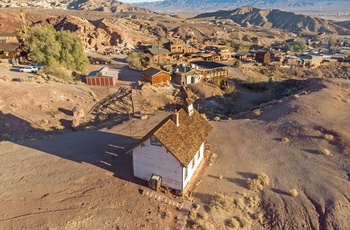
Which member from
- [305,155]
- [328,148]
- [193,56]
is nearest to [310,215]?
[305,155]

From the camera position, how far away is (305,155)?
84.2 feet

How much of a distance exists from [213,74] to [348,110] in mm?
29884

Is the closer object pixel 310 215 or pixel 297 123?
pixel 310 215

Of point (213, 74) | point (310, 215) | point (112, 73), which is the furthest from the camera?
point (213, 74)

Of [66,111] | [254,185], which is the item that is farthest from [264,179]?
[66,111]

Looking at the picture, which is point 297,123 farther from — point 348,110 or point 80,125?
point 80,125

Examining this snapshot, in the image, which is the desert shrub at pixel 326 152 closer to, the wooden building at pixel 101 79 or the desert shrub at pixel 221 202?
the desert shrub at pixel 221 202

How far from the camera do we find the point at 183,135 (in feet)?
68.1

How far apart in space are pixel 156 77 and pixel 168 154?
3371 cm

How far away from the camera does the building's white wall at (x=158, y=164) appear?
19.2 metres

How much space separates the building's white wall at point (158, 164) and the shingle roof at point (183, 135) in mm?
466

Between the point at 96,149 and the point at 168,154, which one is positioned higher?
the point at 168,154

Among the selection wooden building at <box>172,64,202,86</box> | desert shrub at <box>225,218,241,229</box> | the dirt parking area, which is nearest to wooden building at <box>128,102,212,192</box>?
the dirt parking area

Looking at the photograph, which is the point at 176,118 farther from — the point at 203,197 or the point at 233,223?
the point at 233,223
